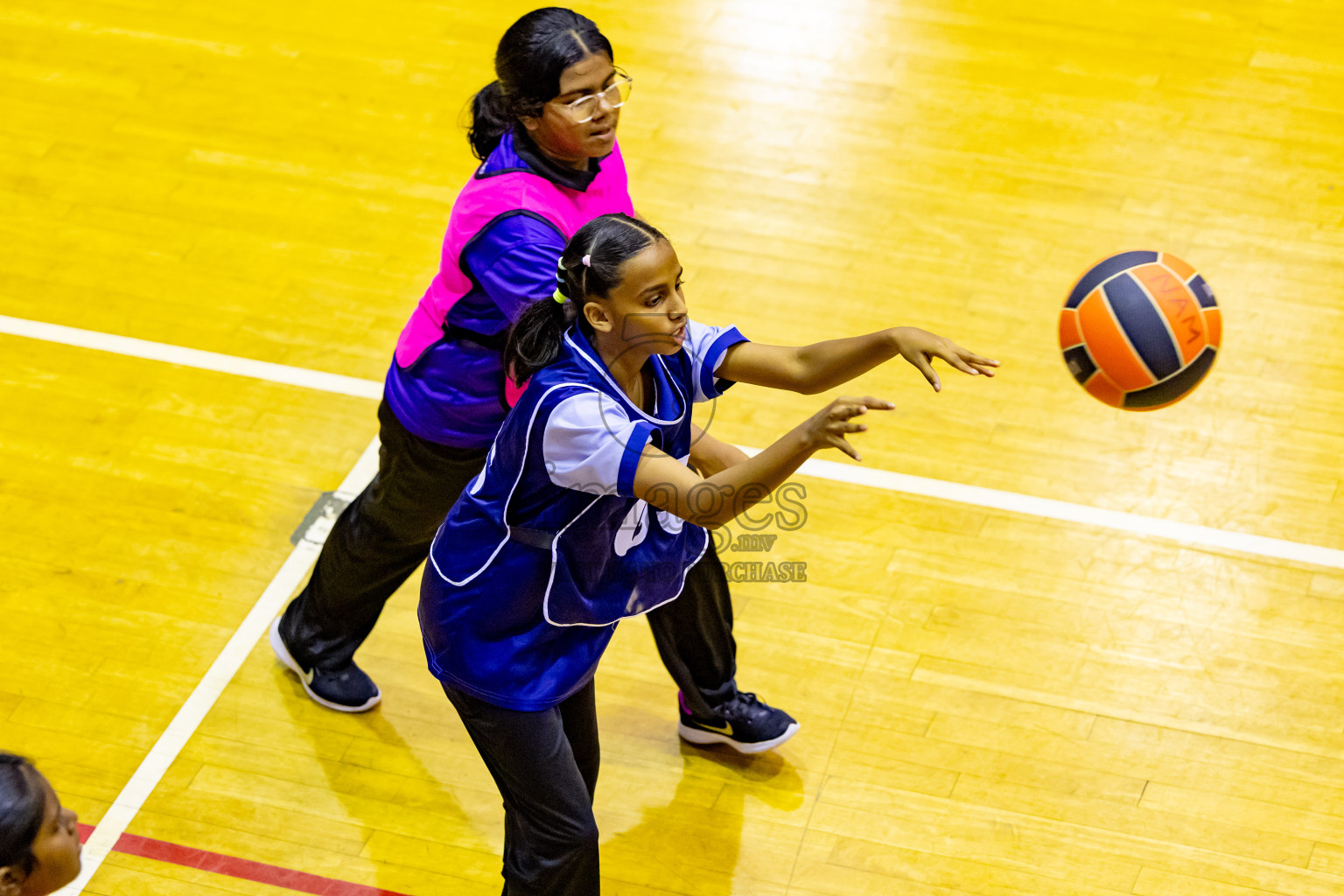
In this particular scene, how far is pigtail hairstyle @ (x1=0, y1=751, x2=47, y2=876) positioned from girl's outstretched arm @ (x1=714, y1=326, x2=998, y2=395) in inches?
68.5

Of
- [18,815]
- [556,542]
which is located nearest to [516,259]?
[556,542]

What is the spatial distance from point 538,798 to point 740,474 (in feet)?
3.40

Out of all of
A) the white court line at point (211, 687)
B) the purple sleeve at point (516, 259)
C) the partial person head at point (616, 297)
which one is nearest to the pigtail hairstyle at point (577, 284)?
the partial person head at point (616, 297)

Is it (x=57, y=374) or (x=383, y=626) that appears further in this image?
(x=57, y=374)

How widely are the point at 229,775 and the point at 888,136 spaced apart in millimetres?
4338

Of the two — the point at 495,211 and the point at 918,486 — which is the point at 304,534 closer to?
the point at 495,211

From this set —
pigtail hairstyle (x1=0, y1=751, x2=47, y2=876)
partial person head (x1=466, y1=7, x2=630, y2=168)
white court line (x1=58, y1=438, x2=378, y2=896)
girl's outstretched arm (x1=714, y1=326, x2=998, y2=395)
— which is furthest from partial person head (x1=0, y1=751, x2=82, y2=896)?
partial person head (x1=466, y1=7, x2=630, y2=168)

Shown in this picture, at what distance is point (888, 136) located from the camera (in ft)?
23.1

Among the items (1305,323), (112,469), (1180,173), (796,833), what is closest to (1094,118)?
(1180,173)

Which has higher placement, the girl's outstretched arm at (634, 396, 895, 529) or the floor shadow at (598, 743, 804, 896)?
the girl's outstretched arm at (634, 396, 895, 529)

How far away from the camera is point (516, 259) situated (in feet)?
12.0

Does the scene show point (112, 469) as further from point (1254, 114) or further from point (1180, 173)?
point (1254, 114)

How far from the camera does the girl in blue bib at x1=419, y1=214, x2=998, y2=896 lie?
304 centimetres

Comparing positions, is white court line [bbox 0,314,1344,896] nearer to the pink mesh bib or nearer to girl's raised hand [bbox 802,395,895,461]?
the pink mesh bib
